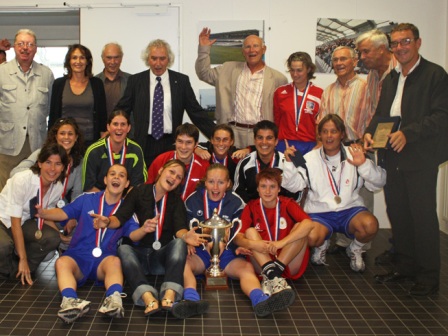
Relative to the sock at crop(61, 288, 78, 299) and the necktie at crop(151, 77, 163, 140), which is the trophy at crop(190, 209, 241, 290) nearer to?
the sock at crop(61, 288, 78, 299)

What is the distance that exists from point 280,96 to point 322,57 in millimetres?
1315

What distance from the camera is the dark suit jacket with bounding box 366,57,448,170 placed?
377 cm

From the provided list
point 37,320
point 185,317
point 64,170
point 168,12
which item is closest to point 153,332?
point 185,317

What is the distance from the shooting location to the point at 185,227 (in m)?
3.87

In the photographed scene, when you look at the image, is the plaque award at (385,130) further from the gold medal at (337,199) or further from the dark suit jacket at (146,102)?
the dark suit jacket at (146,102)

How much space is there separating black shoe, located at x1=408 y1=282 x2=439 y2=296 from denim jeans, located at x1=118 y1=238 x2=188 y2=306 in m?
1.67

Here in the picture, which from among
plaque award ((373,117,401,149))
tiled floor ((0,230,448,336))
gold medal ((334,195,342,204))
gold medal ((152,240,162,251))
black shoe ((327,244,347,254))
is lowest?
tiled floor ((0,230,448,336))

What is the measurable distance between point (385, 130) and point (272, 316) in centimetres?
164

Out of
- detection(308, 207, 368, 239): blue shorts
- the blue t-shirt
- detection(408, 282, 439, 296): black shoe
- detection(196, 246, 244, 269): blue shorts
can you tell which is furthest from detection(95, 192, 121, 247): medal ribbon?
detection(408, 282, 439, 296): black shoe

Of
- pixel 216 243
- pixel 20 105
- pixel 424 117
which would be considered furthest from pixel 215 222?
pixel 20 105

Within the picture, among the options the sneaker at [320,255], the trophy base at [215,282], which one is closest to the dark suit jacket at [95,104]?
the trophy base at [215,282]

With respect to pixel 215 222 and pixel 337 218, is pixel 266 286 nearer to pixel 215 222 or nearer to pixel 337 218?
pixel 215 222

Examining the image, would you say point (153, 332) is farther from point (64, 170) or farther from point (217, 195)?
point (64, 170)

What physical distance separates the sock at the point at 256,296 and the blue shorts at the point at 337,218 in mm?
1113
